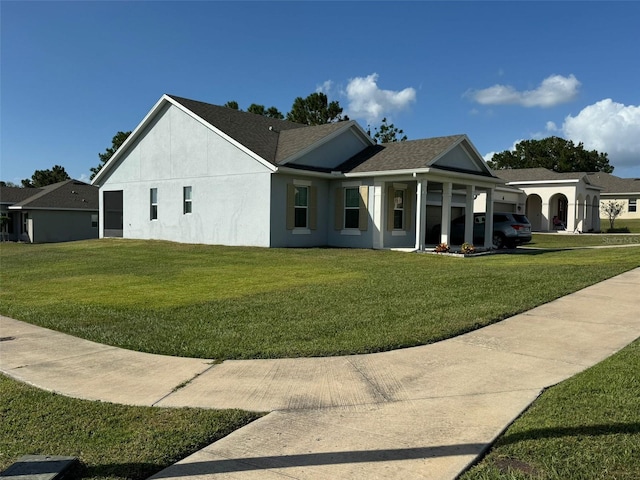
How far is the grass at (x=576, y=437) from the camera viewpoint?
130 inches

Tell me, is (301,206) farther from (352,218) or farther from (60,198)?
(60,198)

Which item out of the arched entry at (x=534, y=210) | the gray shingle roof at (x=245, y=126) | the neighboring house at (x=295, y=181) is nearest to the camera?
the neighboring house at (x=295, y=181)

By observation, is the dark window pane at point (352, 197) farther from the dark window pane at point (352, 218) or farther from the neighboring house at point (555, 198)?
the neighboring house at point (555, 198)

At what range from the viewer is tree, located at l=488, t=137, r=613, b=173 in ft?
240

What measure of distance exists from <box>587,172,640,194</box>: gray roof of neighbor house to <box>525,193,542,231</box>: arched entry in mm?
9314

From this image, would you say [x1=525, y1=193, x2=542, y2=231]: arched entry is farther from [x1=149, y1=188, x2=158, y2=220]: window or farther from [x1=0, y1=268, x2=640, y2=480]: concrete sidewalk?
[x1=0, y1=268, x2=640, y2=480]: concrete sidewalk

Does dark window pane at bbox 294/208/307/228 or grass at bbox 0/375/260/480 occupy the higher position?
dark window pane at bbox 294/208/307/228

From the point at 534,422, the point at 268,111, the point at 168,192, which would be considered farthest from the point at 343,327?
the point at 268,111

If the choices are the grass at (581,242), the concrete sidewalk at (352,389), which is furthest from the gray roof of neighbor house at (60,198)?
the concrete sidewalk at (352,389)

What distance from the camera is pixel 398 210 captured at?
21.8 meters

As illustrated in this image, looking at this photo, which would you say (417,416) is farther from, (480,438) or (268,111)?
(268,111)

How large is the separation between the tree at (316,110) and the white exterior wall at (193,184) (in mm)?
22987

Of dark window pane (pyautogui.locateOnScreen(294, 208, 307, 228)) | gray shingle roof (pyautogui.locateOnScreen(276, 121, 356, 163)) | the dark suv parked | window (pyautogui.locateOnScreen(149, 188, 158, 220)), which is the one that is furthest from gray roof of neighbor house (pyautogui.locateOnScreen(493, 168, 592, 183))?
window (pyautogui.locateOnScreen(149, 188, 158, 220))

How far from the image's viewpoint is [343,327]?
23.7ft
